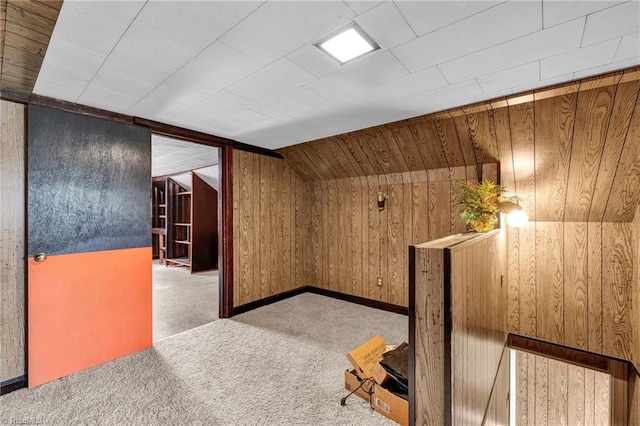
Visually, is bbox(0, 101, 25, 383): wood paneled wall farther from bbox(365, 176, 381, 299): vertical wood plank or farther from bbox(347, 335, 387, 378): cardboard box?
bbox(365, 176, 381, 299): vertical wood plank

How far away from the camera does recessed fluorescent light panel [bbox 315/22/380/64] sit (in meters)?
1.41

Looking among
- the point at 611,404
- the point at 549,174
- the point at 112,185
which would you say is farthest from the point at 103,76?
the point at 611,404

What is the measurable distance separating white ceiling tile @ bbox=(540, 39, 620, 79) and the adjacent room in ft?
0.04

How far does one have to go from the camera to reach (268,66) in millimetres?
1729

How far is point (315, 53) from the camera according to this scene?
1.59m

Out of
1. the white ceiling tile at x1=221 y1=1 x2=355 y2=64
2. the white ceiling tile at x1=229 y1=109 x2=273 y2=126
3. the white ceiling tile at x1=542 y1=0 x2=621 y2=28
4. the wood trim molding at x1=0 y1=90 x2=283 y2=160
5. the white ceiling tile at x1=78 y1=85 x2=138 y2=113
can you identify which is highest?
the white ceiling tile at x1=229 y1=109 x2=273 y2=126

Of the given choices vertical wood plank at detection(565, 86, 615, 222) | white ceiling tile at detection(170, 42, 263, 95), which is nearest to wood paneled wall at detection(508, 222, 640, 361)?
vertical wood plank at detection(565, 86, 615, 222)

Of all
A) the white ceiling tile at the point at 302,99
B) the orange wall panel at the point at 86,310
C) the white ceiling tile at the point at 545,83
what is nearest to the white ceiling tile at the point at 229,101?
the white ceiling tile at the point at 302,99

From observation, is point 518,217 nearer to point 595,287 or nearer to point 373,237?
point 595,287

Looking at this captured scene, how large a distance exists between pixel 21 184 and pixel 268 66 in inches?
77.6

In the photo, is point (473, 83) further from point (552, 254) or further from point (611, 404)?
point (611, 404)

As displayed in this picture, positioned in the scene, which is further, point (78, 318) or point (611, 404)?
point (611, 404)

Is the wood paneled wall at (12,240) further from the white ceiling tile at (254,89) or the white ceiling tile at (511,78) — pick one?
the white ceiling tile at (511,78)

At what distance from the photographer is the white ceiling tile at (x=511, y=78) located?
5.79 ft
